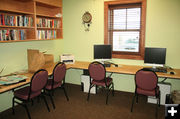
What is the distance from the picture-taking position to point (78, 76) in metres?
4.93

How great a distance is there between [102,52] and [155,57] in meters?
1.30

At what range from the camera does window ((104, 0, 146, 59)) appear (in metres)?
3.96

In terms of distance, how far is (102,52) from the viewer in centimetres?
420

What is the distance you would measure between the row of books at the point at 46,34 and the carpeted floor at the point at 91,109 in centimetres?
155

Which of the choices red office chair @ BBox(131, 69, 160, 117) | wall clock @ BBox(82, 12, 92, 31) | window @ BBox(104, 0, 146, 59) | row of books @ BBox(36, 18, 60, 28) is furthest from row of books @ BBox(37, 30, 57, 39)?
red office chair @ BBox(131, 69, 160, 117)

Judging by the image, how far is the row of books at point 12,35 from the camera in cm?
306

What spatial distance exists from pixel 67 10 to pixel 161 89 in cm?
337

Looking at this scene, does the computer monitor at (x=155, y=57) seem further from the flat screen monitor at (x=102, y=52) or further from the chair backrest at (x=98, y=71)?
the chair backrest at (x=98, y=71)

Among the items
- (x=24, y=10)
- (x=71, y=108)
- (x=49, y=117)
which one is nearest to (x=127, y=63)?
(x=71, y=108)

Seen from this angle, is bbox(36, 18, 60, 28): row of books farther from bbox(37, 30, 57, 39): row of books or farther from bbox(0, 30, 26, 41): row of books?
bbox(0, 30, 26, 41): row of books

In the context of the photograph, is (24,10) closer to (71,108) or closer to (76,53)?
(76,53)

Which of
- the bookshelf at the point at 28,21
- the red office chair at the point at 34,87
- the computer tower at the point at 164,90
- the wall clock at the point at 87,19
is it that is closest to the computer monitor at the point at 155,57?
the computer tower at the point at 164,90

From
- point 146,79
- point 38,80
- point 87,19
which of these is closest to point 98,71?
point 146,79

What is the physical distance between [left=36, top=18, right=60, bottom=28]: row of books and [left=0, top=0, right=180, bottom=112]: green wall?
1.59ft
